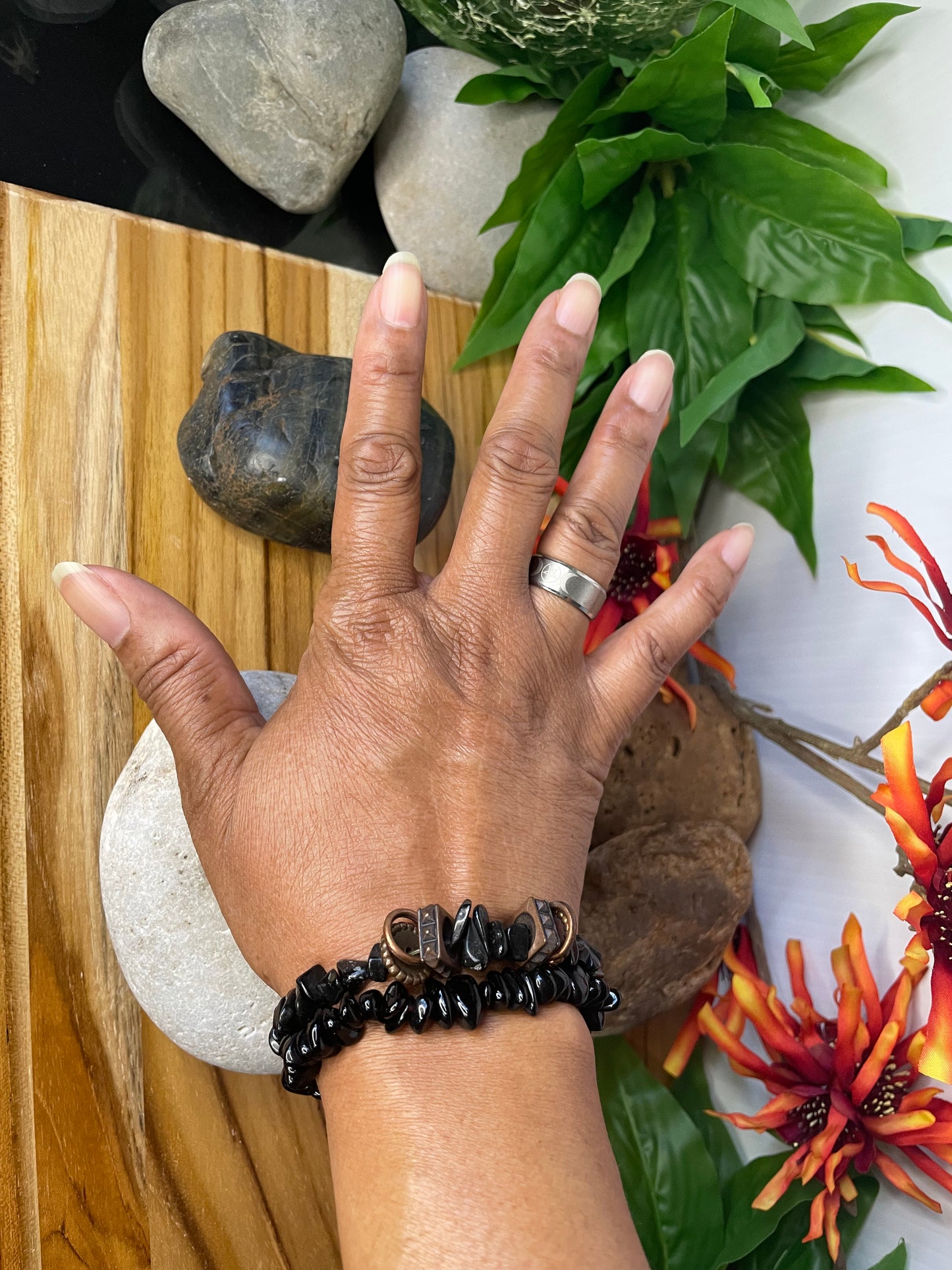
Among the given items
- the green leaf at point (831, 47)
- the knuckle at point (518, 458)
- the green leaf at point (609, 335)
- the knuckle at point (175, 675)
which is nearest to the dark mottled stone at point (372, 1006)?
the knuckle at point (175, 675)

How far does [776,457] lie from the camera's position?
946mm

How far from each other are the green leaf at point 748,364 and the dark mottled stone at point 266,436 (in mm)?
243

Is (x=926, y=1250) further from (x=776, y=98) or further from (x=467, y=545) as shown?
(x=776, y=98)

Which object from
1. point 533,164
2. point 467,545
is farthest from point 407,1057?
point 533,164

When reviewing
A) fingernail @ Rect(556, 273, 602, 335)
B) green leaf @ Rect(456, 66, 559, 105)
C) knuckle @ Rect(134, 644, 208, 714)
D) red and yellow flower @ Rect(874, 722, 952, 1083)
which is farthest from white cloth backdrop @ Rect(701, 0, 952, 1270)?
knuckle @ Rect(134, 644, 208, 714)

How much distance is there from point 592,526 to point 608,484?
0.04 m

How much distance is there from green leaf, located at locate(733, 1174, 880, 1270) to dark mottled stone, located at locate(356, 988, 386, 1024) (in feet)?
1.74

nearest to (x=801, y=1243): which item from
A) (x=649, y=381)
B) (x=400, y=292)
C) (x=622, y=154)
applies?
(x=649, y=381)

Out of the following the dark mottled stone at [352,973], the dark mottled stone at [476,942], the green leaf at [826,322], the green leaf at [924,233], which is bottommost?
the dark mottled stone at [352,973]

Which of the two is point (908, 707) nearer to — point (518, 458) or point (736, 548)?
point (736, 548)

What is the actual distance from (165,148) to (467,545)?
0.53m

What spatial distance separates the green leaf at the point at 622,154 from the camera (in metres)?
0.82

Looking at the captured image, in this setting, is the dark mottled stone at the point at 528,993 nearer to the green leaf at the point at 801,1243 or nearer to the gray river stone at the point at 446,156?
the green leaf at the point at 801,1243

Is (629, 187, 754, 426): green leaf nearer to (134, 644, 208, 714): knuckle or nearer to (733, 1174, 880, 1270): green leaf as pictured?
(134, 644, 208, 714): knuckle
